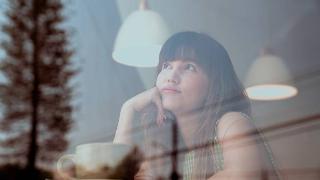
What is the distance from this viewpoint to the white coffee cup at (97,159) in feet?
2.03

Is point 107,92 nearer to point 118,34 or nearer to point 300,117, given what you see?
point 118,34

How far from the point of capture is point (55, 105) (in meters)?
0.81

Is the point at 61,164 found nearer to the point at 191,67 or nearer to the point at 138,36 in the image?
the point at 191,67

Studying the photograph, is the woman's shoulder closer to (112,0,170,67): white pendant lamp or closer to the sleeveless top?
the sleeveless top

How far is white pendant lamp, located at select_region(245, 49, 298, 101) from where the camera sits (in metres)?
1.09

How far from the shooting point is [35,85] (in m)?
0.80

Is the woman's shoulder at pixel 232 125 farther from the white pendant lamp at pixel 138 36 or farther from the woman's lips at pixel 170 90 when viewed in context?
the white pendant lamp at pixel 138 36

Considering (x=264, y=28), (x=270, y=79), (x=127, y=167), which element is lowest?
(x=127, y=167)

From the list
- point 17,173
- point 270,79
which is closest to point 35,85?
point 17,173

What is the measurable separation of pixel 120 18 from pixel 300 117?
452 mm

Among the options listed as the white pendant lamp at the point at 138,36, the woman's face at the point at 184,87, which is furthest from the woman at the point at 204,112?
the white pendant lamp at the point at 138,36

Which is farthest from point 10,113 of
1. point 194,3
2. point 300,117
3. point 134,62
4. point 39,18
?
point 300,117

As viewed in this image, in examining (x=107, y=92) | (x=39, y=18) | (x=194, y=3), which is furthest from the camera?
(x=194, y=3)

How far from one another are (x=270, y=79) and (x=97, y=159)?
2.16ft
